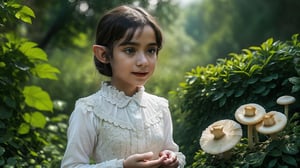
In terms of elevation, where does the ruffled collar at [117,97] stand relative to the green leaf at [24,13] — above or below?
below

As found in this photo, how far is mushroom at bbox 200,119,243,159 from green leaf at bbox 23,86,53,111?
153cm

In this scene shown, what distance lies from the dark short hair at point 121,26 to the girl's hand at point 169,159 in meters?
0.54

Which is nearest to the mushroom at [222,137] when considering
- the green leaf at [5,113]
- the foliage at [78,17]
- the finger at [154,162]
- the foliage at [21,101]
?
the finger at [154,162]

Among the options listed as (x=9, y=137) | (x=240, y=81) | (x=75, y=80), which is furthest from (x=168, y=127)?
(x=75, y=80)

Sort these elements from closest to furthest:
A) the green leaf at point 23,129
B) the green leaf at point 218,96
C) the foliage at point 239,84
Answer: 1. the foliage at point 239,84
2. the green leaf at point 218,96
3. the green leaf at point 23,129

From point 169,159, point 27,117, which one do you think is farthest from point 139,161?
point 27,117

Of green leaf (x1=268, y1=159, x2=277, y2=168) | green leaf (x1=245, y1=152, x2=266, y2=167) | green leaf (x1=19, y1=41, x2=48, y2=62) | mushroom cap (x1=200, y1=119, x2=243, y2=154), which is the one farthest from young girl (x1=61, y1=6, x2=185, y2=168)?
green leaf (x1=19, y1=41, x2=48, y2=62)

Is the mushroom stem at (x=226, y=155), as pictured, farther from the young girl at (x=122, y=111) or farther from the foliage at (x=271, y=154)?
the young girl at (x=122, y=111)

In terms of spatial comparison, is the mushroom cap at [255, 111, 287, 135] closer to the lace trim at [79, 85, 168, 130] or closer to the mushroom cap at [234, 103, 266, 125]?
the mushroom cap at [234, 103, 266, 125]

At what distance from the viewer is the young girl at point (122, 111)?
7.64 feet

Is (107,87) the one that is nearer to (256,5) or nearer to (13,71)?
(13,71)

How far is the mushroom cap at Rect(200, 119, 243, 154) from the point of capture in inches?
88.6

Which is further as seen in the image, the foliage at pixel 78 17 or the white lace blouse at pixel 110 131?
the foliage at pixel 78 17

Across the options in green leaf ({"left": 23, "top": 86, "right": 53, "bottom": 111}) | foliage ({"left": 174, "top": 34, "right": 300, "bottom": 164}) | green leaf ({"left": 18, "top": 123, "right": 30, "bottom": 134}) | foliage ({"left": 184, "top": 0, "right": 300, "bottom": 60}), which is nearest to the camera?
foliage ({"left": 174, "top": 34, "right": 300, "bottom": 164})
